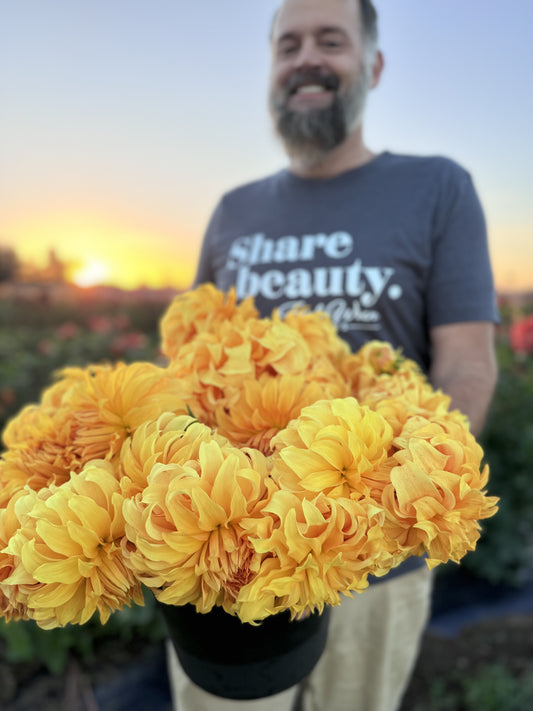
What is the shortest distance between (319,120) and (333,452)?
55.6 inches

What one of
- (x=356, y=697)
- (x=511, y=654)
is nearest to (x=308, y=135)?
(x=356, y=697)

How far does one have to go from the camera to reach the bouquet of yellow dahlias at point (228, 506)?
625 millimetres

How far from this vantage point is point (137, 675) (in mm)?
2439

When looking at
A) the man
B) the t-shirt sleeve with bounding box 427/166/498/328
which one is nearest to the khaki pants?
the man

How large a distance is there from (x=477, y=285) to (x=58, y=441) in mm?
1236

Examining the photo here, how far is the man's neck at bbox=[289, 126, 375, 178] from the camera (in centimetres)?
182

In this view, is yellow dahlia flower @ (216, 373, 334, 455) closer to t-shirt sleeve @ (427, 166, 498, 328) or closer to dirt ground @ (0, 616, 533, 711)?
t-shirt sleeve @ (427, 166, 498, 328)

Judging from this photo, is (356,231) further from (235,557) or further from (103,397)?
(235,557)

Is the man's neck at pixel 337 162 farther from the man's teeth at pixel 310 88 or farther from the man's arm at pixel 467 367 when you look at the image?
the man's arm at pixel 467 367

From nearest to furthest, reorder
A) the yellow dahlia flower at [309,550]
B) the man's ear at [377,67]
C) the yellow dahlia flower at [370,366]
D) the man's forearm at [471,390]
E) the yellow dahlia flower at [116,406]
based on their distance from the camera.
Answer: the yellow dahlia flower at [309,550], the yellow dahlia flower at [116,406], the yellow dahlia flower at [370,366], the man's forearm at [471,390], the man's ear at [377,67]

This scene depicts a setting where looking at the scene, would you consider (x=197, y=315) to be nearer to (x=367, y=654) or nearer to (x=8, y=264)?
(x=367, y=654)

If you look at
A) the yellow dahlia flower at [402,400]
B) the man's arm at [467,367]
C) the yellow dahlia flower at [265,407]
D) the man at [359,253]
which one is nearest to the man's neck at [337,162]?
the man at [359,253]

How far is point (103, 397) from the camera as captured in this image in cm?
81

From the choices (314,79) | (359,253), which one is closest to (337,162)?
(314,79)
